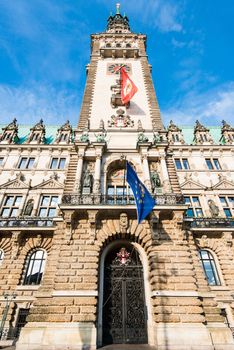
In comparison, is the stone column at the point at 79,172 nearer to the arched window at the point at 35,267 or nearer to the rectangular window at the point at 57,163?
the arched window at the point at 35,267

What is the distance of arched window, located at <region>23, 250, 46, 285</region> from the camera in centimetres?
1622

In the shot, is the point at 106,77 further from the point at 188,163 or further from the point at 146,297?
the point at 146,297

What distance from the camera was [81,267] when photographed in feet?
40.5

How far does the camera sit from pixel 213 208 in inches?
802

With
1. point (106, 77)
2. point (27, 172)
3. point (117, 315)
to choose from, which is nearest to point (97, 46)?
point (106, 77)

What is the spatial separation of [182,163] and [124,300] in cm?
1636

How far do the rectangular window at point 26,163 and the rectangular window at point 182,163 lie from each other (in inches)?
653

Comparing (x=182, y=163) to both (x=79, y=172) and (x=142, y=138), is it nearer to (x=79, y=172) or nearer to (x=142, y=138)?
(x=142, y=138)

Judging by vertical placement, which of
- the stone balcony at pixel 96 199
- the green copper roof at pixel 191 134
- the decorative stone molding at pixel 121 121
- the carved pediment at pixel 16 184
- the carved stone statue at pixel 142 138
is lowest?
the stone balcony at pixel 96 199

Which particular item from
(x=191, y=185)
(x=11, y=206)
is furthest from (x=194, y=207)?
(x=11, y=206)

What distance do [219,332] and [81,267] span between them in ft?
25.9

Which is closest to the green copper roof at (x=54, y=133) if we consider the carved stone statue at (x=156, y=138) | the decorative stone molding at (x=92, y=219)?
the carved stone statue at (x=156, y=138)

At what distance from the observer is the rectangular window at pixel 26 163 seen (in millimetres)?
23797

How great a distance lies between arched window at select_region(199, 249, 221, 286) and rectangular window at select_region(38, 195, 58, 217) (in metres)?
13.8
